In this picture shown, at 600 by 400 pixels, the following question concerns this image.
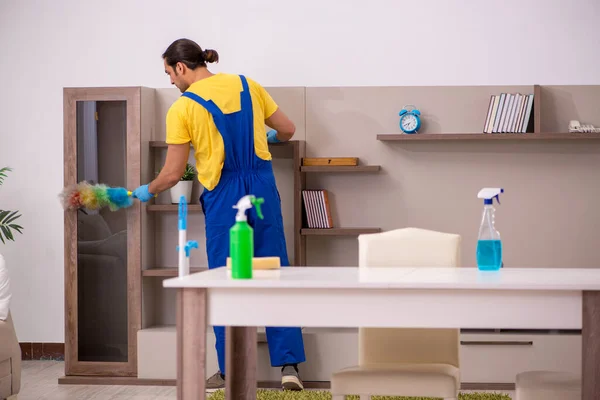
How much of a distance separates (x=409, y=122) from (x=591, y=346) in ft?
8.99

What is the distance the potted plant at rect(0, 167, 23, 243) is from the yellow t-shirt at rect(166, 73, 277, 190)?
157 cm

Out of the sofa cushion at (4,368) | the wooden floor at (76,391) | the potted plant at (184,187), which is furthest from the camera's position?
the potted plant at (184,187)

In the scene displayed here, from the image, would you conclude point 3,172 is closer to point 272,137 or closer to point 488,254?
point 272,137

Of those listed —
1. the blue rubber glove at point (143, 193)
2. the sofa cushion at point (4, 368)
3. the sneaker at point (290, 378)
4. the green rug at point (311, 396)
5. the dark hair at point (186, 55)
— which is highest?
the dark hair at point (186, 55)

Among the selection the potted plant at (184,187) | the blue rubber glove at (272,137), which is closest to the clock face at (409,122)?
the blue rubber glove at (272,137)

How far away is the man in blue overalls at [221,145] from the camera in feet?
13.2

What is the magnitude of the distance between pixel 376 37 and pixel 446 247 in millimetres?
2300

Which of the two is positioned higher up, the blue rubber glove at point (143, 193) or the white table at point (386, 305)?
the blue rubber glove at point (143, 193)

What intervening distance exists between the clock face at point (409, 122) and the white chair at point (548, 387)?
2.23 metres

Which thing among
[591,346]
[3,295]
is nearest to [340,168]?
[3,295]

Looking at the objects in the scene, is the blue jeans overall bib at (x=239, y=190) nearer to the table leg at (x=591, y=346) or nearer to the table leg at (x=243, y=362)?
the table leg at (x=243, y=362)

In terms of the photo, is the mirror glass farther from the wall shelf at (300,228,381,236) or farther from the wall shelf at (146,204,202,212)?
the wall shelf at (300,228,381,236)

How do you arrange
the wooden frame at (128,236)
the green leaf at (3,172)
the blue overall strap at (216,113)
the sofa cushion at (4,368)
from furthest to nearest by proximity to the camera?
the green leaf at (3,172) < the wooden frame at (128,236) < the blue overall strap at (216,113) < the sofa cushion at (4,368)

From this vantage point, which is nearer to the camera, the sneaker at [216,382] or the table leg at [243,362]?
the table leg at [243,362]
